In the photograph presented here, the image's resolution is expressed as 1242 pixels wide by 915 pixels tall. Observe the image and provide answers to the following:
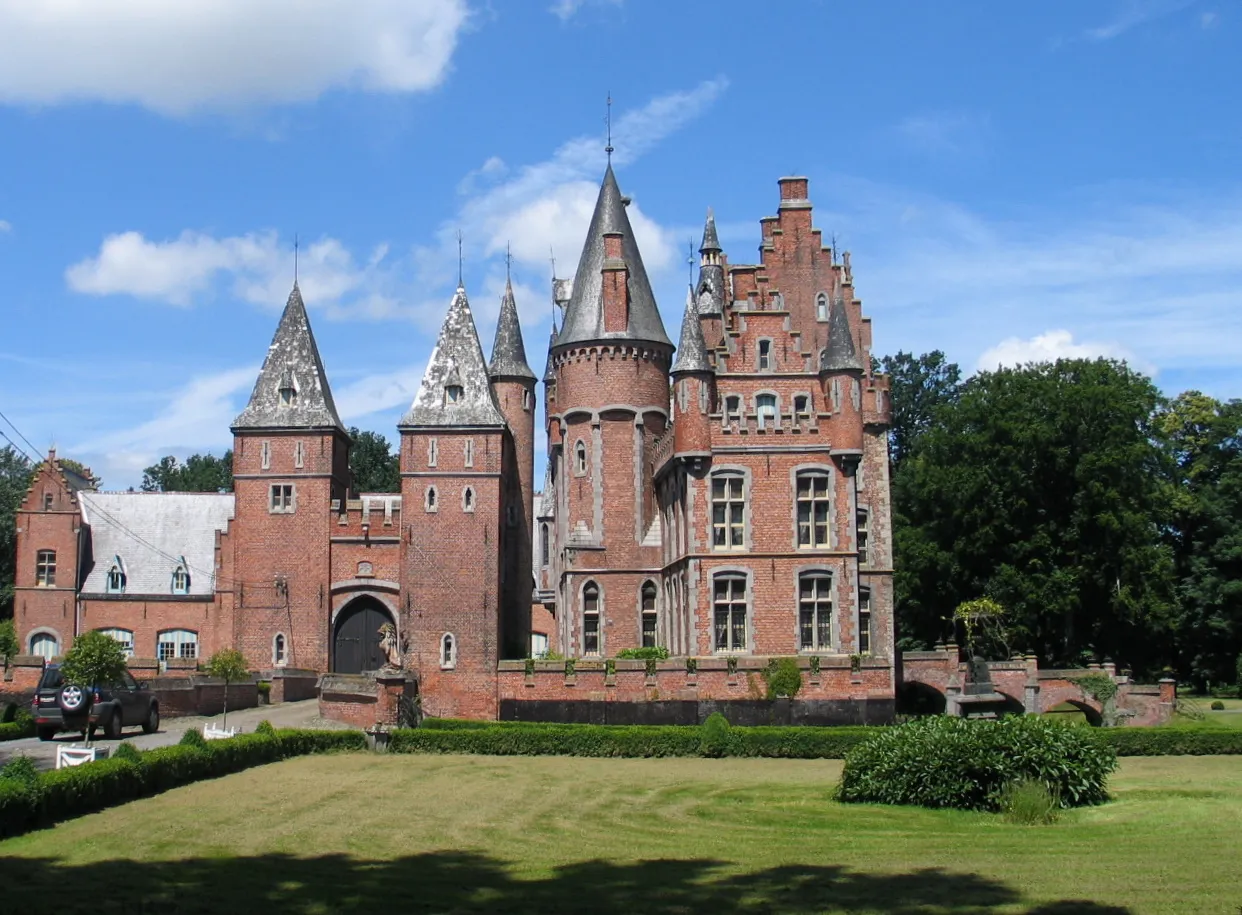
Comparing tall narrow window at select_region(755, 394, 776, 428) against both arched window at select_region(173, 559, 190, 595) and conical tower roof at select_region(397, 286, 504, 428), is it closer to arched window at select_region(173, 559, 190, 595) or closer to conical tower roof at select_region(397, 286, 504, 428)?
conical tower roof at select_region(397, 286, 504, 428)

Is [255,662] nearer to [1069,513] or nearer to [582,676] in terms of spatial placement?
[582,676]

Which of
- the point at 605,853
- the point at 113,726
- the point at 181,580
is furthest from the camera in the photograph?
the point at 181,580

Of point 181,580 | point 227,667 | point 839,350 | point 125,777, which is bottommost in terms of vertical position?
point 125,777

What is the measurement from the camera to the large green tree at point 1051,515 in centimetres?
5322

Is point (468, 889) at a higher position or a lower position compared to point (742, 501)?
lower

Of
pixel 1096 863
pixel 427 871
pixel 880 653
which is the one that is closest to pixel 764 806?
pixel 1096 863

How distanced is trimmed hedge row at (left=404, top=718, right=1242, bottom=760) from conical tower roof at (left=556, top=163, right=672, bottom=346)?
60.6ft

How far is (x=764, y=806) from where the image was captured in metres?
22.1

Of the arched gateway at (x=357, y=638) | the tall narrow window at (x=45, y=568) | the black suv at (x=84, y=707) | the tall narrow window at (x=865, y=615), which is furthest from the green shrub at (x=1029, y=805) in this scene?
the tall narrow window at (x=45, y=568)

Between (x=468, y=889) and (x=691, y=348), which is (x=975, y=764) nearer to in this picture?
(x=468, y=889)

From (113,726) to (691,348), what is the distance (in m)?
20.6

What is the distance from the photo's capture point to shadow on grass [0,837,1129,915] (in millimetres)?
13148

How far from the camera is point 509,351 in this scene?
192 feet

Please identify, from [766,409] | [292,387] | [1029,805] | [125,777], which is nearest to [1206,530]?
[766,409]
